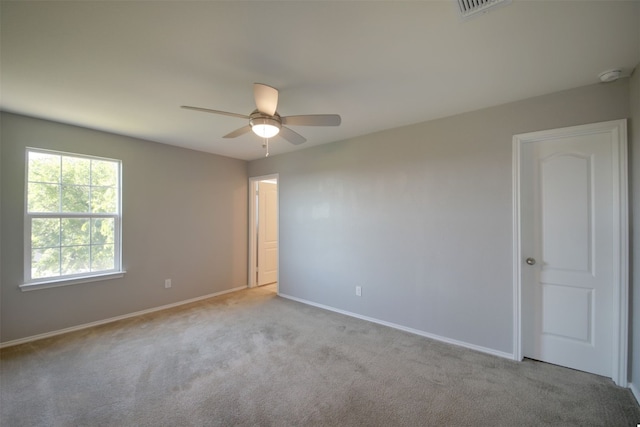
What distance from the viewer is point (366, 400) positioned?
1.95 m

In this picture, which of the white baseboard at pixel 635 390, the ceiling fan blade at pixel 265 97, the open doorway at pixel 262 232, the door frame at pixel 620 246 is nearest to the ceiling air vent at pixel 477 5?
the ceiling fan blade at pixel 265 97

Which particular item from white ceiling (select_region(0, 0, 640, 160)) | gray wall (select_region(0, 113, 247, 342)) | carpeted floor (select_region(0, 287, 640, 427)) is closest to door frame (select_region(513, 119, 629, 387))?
carpeted floor (select_region(0, 287, 640, 427))

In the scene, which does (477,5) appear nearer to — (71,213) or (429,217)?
(429,217)

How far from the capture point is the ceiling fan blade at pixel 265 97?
1.73 meters

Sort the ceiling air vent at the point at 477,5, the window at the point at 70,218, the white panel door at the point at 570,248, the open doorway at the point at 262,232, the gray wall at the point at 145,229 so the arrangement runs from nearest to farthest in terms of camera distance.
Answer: the ceiling air vent at the point at 477,5
the white panel door at the point at 570,248
the gray wall at the point at 145,229
the window at the point at 70,218
the open doorway at the point at 262,232

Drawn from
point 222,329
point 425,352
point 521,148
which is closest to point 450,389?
point 425,352

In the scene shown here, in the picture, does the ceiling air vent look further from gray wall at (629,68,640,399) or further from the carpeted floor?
the carpeted floor

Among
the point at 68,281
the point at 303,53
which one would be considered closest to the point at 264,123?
the point at 303,53

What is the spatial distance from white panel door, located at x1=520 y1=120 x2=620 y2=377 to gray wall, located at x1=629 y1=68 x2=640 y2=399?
89 millimetres

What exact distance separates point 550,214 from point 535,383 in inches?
56.4

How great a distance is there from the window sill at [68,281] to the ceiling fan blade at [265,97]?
3.07 metres

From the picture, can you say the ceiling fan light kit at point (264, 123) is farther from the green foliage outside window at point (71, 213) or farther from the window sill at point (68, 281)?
the window sill at point (68, 281)

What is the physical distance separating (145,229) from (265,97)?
9.82 ft

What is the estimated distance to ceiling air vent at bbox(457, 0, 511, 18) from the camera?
4.38ft
